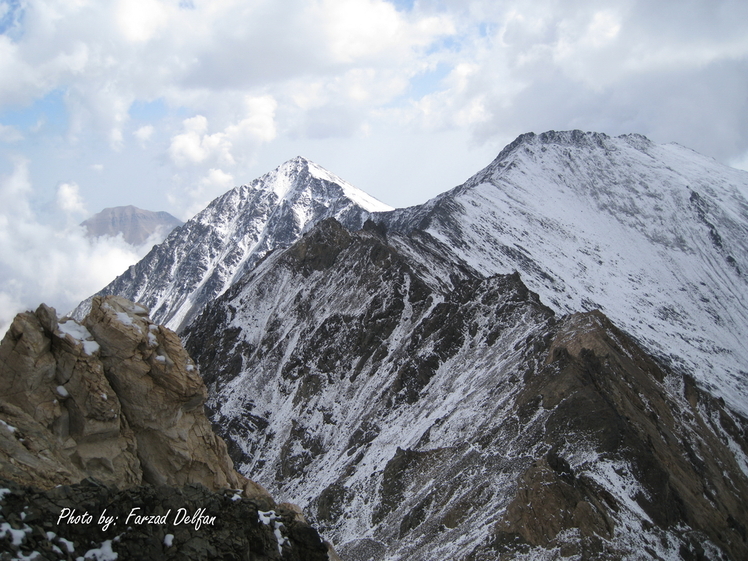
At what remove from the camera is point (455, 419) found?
55.7 meters

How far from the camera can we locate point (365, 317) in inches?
3189

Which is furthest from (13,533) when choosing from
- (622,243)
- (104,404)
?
(622,243)

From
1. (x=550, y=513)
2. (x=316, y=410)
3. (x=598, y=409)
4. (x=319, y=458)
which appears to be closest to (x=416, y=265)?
(x=316, y=410)

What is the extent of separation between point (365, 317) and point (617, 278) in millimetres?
95330

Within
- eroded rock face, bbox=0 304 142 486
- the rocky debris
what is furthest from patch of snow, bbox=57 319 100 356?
the rocky debris

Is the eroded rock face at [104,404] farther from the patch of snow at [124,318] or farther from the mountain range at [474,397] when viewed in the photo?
the mountain range at [474,397]

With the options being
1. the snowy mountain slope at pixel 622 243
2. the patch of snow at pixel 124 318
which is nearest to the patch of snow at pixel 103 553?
the patch of snow at pixel 124 318

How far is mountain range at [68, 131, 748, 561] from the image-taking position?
1537 inches

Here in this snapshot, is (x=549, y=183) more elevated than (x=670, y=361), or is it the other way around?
(x=549, y=183)

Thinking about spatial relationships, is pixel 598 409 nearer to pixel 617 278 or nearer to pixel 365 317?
pixel 365 317

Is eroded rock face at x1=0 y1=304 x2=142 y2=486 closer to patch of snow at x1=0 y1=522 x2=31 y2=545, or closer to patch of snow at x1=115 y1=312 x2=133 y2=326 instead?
patch of snow at x1=115 y1=312 x2=133 y2=326

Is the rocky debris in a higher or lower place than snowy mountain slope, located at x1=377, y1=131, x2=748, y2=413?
lower

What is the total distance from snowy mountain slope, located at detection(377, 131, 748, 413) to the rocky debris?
92552 millimetres

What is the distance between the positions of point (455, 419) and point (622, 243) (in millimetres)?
131472
